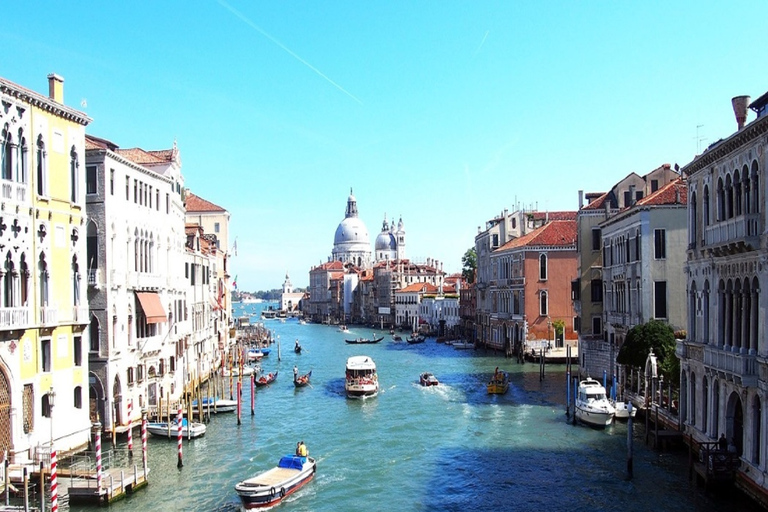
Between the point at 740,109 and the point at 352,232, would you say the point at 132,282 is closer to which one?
the point at 740,109

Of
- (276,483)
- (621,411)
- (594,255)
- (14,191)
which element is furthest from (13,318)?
(594,255)

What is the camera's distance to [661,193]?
2305 cm

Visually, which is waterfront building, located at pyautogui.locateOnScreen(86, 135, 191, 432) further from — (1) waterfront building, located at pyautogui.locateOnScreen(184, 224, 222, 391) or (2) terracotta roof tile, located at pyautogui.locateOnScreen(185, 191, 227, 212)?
(2) terracotta roof tile, located at pyautogui.locateOnScreen(185, 191, 227, 212)

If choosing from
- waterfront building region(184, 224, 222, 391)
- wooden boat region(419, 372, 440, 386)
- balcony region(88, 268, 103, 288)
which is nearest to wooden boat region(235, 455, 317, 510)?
balcony region(88, 268, 103, 288)

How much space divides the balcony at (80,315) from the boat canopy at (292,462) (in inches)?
200

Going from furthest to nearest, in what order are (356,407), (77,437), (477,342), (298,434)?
(477,342) < (356,407) < (298,434) < (77,437)

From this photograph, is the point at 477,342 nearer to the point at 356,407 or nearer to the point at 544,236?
the point at 544,236

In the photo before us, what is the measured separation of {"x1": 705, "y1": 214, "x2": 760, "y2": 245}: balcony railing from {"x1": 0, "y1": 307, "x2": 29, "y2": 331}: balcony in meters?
12.4

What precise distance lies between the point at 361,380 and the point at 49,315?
48.0 ft

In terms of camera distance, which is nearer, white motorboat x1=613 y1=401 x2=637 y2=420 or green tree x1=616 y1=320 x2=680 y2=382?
green tree x1=616 y1=320 x2=680 y2=382

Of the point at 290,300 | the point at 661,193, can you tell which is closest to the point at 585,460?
the point at 661,193

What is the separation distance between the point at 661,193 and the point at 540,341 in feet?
59.1

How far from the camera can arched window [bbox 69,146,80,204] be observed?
1628 centimetres

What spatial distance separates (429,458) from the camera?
18.1 metres
